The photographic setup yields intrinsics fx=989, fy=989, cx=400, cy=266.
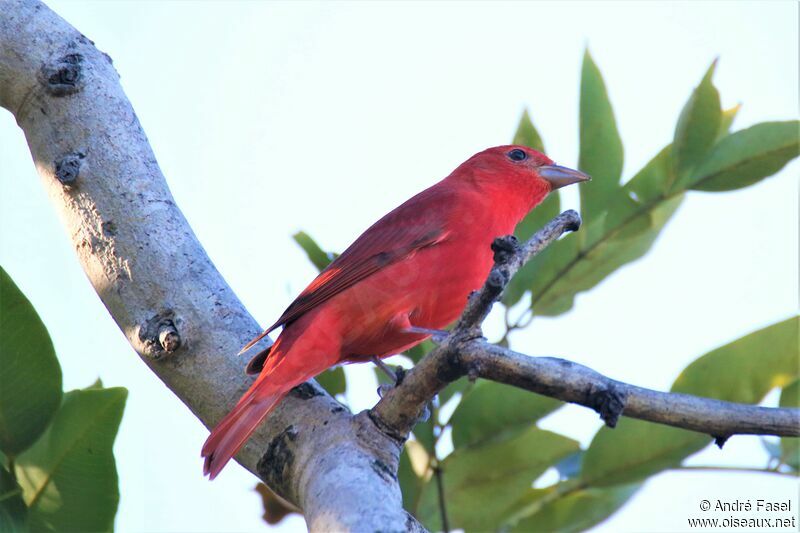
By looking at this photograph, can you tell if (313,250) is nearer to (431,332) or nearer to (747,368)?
(431,332)

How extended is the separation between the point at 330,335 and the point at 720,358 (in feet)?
4.19

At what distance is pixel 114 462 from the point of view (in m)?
2.66

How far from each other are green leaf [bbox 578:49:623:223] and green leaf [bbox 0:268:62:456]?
6.23 feet

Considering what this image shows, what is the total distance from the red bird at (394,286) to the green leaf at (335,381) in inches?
1.2

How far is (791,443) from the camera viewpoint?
3041 mm

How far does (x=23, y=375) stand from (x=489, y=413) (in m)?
1.42

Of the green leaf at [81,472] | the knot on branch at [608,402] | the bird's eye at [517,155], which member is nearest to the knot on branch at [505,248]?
the knot on branch at [608,402]

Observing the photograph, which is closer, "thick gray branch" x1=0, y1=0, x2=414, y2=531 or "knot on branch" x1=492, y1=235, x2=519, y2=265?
"knot on branch" x1=492, y1=235, x2=519, y2=265

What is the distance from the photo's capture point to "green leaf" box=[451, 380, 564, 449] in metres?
3.19

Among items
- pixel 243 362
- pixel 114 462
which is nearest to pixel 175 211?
pixel 243 362

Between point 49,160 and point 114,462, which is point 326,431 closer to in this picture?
point 114,462

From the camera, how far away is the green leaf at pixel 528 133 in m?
3.82

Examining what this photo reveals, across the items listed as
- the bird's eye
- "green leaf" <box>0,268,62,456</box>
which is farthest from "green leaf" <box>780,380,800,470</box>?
"green leaf" <box>0,268,62,456</box>

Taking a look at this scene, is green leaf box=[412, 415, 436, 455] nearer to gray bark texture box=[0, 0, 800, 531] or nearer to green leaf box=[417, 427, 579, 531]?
green leaf box=[417, 427, 579, 531]
